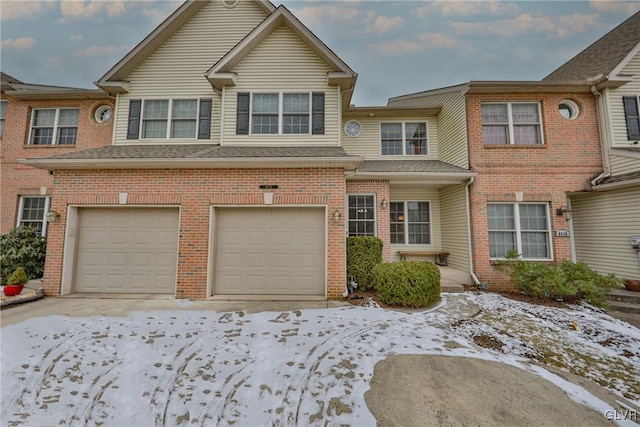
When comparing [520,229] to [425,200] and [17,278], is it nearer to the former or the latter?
[425,200]

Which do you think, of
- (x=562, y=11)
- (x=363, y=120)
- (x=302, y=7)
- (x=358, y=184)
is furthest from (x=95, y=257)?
(x=562, y=11)

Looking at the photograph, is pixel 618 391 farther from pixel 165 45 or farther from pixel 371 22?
pixel 371 22

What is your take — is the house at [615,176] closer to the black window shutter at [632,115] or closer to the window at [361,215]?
the black window shutter at [632,115]

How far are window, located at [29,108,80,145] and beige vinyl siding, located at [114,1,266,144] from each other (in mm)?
3328

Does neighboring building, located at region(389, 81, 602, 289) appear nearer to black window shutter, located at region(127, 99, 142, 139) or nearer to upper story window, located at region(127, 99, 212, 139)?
upper story window, located at region(127, 99, 212, 139)

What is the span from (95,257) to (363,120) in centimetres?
1017

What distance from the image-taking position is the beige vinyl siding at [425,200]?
33.3 ft

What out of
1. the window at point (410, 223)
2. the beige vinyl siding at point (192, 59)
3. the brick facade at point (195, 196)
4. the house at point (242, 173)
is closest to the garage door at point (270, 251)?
the house at point (242, 173)

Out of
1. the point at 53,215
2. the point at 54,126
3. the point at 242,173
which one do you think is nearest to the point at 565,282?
the point at 242,173

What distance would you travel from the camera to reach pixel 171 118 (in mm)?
8867

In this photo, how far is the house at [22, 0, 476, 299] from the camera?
270 inches

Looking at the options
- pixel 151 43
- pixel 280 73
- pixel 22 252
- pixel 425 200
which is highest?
pixel 151 43


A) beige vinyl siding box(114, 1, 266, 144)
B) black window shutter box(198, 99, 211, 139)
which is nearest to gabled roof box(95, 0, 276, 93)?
beige vinyl siding box(114, 1, 266, 144)

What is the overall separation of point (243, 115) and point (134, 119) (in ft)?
12.8
